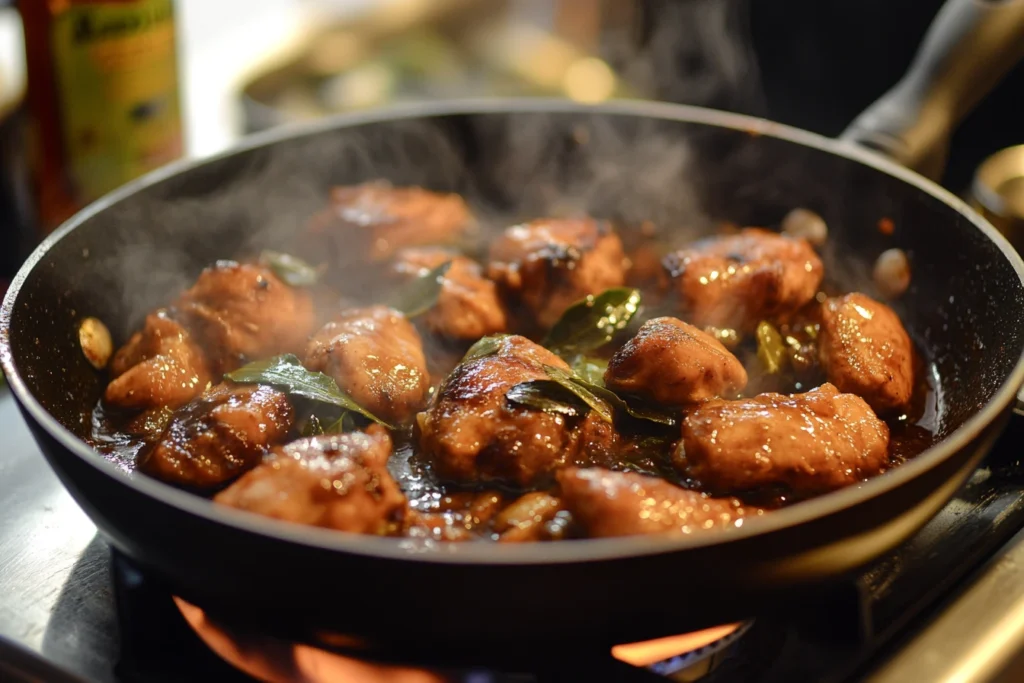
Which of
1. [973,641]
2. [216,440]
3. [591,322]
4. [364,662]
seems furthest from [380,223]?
[973,641]

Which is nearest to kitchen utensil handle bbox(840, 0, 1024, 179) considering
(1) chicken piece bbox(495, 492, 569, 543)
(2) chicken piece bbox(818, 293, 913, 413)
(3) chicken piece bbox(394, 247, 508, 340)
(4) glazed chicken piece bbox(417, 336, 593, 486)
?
(2) chicken piece bbox(818, 293, 913, 413)

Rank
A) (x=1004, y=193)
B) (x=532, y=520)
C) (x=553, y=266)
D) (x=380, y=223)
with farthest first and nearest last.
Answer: (x=1004, y=193), (x=380, y=223), (x=553, y=266), (x=532, y=520)

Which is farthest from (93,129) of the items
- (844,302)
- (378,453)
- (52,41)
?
(844,302)

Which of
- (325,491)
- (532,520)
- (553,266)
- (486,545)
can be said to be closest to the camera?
(486,545)

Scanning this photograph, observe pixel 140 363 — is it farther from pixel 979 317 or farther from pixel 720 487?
pixel 979 317

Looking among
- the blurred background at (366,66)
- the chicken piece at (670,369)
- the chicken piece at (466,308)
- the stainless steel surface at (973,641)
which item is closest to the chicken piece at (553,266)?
the chicken piece at (466,308)

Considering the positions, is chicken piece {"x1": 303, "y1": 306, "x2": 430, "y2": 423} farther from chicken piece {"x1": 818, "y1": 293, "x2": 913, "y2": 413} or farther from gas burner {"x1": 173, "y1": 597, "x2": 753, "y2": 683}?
chicken piece {"x1": 818, "y1": 293, "x2": 913, "y2": 413}

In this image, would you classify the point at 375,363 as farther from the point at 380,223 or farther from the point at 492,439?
the point at 380,223
